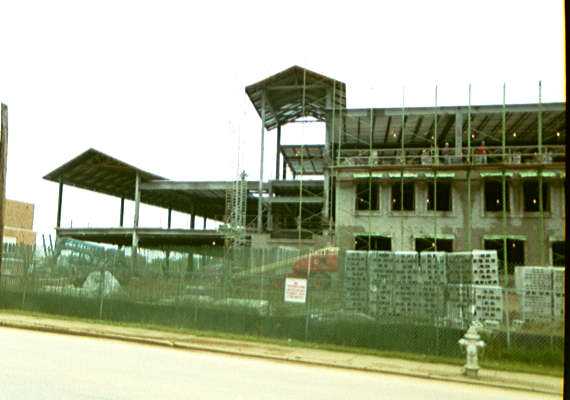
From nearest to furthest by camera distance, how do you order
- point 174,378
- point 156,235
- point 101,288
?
point 174,378 → point 101,288 → point 156,235

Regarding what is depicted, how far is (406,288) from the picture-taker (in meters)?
16.3

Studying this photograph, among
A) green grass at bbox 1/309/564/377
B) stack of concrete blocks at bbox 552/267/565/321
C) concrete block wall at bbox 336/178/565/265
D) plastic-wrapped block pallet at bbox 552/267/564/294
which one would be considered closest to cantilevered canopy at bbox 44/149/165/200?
concrete block wall at bbox 336/178/565/265

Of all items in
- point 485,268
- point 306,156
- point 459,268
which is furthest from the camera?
point 306,156

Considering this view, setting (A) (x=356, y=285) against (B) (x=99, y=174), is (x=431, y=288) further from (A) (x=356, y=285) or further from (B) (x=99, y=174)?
(B) (x=99, y=174)

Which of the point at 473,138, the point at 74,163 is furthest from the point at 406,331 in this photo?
the point at 74,163

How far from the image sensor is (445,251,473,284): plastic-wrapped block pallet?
16.5 m

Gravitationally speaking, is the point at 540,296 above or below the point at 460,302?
above

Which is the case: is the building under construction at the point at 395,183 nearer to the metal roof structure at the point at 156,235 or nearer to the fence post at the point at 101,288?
the metal roof structure at the point at 156,235

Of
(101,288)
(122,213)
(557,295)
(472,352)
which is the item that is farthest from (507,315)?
(122,213)

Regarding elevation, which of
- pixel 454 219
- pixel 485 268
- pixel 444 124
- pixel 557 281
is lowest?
pixel 557 281

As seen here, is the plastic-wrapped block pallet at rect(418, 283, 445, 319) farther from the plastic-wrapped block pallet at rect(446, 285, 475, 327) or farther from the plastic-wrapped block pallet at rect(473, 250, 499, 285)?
the plastic-wrapped block pallet at rect(473, 250, 499, 285)

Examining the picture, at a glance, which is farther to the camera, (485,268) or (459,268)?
(485,268)

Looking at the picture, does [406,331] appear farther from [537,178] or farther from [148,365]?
[537,178]

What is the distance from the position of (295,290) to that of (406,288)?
292cm
